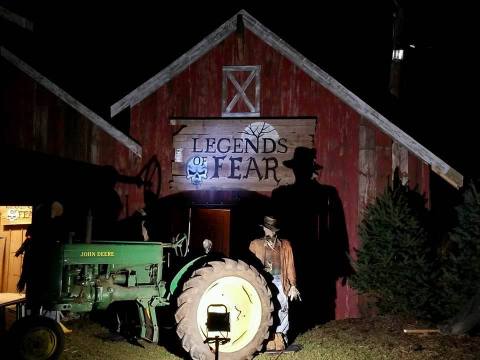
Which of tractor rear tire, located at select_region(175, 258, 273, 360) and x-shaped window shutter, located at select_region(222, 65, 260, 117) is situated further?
x-shaped window shutter, located at select_region(222, 65, 260, 117)

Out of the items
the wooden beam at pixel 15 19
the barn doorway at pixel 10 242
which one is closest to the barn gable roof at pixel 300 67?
the barn doorway at pixel 10 242

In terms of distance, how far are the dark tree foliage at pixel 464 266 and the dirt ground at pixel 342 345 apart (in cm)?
73

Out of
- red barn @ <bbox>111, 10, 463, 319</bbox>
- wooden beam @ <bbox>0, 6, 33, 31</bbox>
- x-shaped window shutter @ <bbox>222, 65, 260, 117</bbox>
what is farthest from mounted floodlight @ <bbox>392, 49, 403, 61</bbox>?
wooden beam @ <bbox>0, 6, 33, 31</bbox>

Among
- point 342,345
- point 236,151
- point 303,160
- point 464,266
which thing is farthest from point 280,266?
point 236,151

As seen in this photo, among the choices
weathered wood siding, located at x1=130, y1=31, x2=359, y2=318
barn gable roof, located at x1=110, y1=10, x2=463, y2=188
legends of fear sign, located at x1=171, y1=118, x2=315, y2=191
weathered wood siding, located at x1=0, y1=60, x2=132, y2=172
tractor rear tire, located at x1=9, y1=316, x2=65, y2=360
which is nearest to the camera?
tractor rear tire, located at x1=9, y1=316, x2=65, y2=360

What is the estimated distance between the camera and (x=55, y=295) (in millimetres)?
7379

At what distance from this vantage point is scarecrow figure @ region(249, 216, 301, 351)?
857 centimetres

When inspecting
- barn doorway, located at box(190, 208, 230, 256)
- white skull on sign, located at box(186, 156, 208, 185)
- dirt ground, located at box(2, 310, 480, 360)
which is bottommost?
dirt ground, located at box(2, 310, 480, 360)

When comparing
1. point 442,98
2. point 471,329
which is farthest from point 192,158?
point 442,98

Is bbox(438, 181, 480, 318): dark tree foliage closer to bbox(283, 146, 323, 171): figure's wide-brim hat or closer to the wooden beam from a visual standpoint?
bbox(283, 146, 323, 171): figure's wide-brim hat

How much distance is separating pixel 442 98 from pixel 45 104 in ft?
57.2

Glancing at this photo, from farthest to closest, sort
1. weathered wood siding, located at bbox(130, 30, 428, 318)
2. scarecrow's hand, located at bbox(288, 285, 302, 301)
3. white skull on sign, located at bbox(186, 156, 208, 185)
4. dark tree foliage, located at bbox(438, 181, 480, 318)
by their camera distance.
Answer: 1. white skull on sign, located at bbox(186, 156, 208, 185)
2. weathered wood siding, located at bbox(130, 30, 428, 318)
3. dark tree foliage, located at bbox(438, 181, 480, 318)
4. scarecrow's hand, located at bbox(288, 285, 302, 301)

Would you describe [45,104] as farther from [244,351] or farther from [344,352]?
[344,352]

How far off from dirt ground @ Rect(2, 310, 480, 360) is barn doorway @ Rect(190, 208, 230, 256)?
8.99 ft
